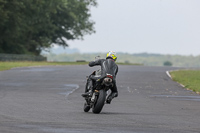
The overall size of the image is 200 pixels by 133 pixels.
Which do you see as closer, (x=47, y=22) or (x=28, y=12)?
(x=28, y=12)

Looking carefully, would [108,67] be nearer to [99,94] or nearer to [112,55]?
[112,55]

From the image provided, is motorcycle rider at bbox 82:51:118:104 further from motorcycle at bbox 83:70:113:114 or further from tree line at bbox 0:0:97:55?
tree line at bbox 0:0:97:55

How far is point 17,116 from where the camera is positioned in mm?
13625

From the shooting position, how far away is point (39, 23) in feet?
266

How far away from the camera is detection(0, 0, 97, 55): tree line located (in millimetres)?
69000

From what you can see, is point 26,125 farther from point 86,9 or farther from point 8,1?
point 86,9

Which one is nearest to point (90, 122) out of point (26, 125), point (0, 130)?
point (26, 125)

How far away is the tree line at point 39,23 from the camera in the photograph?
69.0 metres

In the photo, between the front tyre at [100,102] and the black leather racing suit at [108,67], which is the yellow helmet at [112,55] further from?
the front tyre at [100,102]

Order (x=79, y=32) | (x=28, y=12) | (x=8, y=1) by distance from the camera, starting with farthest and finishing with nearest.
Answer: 1. (x=79, y=32)
2. (x=28, y=12)
3. (x=8, y=1)

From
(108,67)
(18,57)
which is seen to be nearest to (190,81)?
(108,67)

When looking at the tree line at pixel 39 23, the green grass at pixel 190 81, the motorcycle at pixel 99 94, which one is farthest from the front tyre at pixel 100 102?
the tree line at pixel 39 23

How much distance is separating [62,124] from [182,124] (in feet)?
9.37

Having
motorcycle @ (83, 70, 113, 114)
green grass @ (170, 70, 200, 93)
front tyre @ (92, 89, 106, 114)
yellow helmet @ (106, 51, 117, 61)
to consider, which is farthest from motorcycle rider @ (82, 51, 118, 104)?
green grass @ (170, 70, 200, 93)
